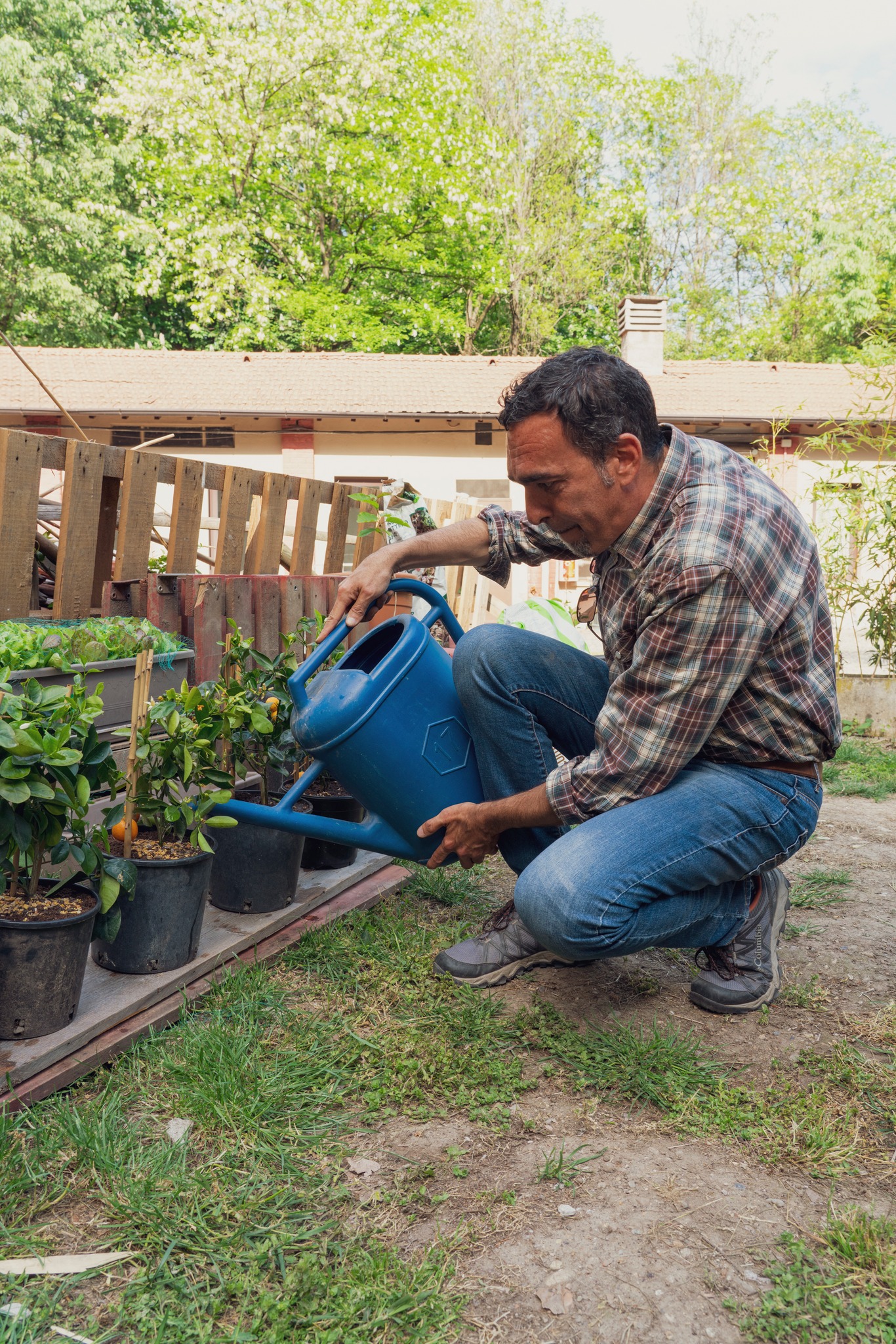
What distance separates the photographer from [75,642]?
2367 mm

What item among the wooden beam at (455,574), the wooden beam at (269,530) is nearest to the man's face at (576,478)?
the wooden beam at (269,530)

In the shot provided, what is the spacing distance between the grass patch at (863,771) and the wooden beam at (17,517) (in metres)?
3.37

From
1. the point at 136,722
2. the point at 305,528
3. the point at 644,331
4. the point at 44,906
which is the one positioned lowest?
the point at 44,906

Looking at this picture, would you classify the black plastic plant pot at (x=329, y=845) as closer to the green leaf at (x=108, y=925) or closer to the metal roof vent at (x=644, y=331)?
the green leaf at (x=108, y=925)

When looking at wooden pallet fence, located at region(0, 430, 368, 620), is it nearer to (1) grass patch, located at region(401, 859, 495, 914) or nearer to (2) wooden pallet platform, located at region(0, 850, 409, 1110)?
(2) wooden pallet platform, located at region(0, 850, 409, 1110)

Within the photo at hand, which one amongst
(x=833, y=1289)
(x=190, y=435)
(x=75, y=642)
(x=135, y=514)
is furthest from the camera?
(x=190, y=435)

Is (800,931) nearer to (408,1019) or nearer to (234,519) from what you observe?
(408,1019)

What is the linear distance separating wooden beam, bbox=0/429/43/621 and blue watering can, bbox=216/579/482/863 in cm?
105

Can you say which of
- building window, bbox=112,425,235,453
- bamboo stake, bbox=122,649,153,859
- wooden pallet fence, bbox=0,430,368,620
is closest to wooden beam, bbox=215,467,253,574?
wooden pallet fence, bbox=0,430,368,620

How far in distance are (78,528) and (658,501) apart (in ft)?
5.76

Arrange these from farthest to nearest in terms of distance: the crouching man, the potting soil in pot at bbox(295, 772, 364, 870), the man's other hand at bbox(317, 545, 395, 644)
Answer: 1. the potting soil in pot at bbox(295, 772, 364, 870)
2. the man's other hand at bbox(317, 545, 395, 644)
3. the crouching man

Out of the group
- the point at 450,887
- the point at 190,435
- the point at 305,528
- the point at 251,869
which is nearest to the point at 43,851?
the point at 251,869

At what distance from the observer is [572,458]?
5.80ft

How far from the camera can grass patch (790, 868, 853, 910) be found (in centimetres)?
279
